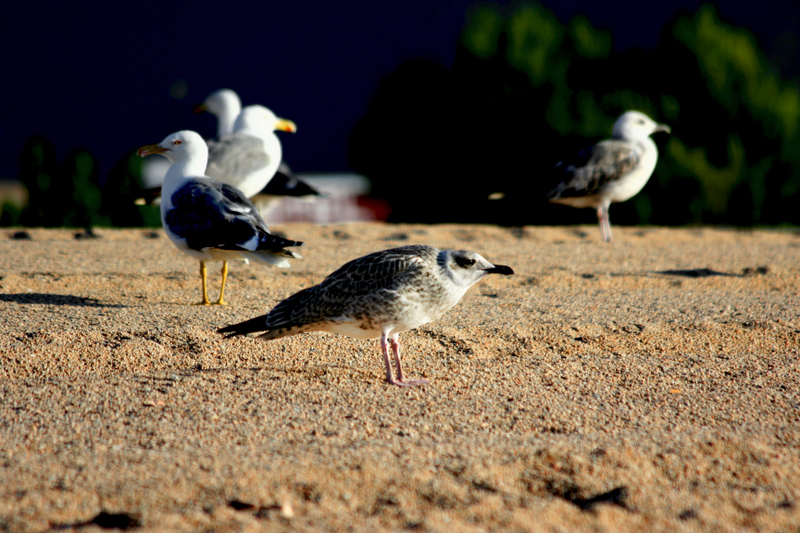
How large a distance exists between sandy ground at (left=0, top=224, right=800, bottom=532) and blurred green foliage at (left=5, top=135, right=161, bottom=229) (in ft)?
10.4

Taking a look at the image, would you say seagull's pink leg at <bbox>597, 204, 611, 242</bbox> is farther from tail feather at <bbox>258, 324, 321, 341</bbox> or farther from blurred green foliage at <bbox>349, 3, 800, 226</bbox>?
tail feather at <bbox>258, 324, 321, 341</bbox>

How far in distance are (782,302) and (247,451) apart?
145 inches

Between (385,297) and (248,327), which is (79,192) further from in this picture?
(385,297)

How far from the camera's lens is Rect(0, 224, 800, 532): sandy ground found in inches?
88.2

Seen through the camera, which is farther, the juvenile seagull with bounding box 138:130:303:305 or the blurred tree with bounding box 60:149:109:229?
the blurred tree with bounding box 60:149:109:229

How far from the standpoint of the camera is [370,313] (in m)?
3.36

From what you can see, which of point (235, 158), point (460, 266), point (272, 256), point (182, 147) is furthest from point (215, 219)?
point (235, 158)

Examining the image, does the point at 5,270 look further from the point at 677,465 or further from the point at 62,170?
the point at 677,465

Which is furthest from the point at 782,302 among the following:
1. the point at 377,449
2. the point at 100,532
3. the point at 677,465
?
the point at 100,532

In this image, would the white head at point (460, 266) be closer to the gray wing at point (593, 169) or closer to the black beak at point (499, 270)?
the black beak at point (499, 270)

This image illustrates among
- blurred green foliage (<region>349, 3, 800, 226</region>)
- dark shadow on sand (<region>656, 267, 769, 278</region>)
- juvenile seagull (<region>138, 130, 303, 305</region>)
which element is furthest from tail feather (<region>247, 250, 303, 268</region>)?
blurred green foliage (<region>349, 3, 800, 226</region>)

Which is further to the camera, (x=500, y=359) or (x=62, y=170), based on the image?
(x=62, y=170)

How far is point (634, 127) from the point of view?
8195mm

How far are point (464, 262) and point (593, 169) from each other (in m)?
4.65
